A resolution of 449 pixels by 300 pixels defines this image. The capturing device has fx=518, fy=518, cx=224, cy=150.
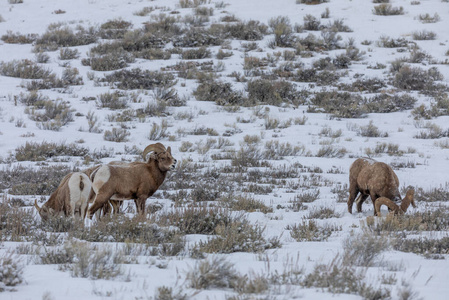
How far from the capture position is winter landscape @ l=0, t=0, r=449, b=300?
4605 millimetres

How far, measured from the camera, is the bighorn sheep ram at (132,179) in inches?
291

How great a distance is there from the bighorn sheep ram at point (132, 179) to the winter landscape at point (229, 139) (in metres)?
0.65

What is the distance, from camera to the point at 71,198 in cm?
705

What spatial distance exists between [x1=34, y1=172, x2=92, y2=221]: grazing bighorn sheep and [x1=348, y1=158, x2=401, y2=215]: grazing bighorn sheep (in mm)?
4211

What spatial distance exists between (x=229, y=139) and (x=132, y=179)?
7.35 metres

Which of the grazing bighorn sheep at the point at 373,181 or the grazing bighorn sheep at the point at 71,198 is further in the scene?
the grazing bighorn sheep at the point at 373,181

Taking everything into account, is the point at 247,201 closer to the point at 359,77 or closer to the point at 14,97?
the point at 14,97

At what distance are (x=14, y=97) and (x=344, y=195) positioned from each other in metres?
12.0

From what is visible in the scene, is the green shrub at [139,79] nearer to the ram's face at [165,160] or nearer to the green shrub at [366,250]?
the ram's face at [165,160]

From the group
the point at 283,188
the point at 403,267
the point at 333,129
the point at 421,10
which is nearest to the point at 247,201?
the point at 283,188

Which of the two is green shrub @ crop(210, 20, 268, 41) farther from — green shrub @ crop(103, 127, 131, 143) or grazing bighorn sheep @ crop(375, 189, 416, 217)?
grazing bighorn sheep @ crop(375, 189, 416, 217)

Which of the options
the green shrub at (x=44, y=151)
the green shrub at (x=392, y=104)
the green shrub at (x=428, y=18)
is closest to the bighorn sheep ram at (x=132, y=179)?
the green shrub at (x=44, y=151)

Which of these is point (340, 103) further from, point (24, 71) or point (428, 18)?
point (24, 71)

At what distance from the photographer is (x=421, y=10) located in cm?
2550
